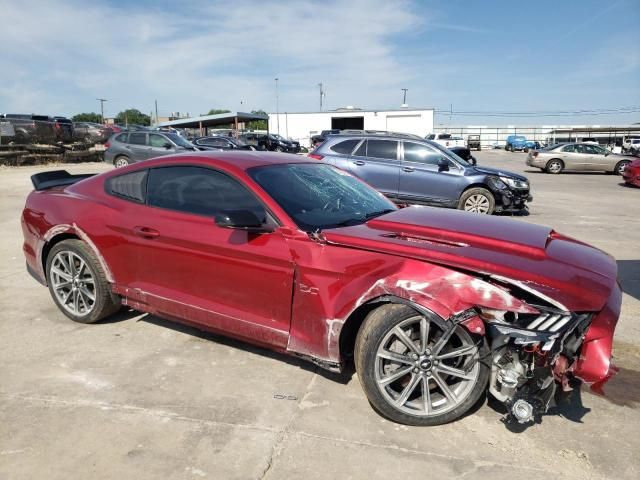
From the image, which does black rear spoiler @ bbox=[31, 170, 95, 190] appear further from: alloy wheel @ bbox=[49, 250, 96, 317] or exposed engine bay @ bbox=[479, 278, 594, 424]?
exposed engine bay @ bbox=[479, 278, 594, 424]

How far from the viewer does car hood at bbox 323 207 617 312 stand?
2.74 meters

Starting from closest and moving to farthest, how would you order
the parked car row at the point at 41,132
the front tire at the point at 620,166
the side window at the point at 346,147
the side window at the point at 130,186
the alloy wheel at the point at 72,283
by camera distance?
the side window at the point at 130,186 < the alloy wheel at the point at 72,283 < the side window at the point at 346,147 < the front tire at the point at 620,166 < the parked car row at the point at 41,132

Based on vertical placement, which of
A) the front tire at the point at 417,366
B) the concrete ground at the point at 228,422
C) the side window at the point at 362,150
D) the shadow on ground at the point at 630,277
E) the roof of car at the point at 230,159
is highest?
the side window at the point at 362,150

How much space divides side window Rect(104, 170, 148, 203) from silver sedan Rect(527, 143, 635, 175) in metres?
23.3

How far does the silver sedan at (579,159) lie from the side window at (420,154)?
15.8 m

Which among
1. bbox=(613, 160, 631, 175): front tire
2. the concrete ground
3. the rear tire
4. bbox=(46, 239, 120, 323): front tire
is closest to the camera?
the concrete ground

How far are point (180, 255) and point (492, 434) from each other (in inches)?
93.0

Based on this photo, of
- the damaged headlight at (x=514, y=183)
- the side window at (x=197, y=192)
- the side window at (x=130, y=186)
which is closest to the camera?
the side window at (x=197, y=192)

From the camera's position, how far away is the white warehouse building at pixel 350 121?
51656 millimetres

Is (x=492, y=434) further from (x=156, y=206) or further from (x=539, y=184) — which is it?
(x=539, y=184)

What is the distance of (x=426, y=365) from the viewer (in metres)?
2.94

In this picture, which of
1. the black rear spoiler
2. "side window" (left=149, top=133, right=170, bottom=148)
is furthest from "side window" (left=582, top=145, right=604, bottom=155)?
the black rear spoiler

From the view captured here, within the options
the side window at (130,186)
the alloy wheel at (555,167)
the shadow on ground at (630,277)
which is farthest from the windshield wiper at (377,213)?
the alloy wheel at (555,167)

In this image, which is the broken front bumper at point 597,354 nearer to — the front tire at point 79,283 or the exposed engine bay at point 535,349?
the exposed engine bay at point 535,349
